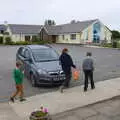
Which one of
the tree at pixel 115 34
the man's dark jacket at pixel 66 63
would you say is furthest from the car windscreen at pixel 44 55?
the tree at pixel 115 34

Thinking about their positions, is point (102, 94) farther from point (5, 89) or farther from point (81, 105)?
point (5, 89)

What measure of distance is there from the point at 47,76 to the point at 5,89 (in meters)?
1.86

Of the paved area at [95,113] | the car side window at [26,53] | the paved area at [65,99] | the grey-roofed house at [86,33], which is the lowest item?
the paved area at [95,113]

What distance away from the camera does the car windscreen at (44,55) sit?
11.6 metres

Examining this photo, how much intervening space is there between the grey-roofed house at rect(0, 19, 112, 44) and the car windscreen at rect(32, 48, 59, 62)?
42.1 meters

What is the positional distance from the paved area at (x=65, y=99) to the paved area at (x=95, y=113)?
12cm

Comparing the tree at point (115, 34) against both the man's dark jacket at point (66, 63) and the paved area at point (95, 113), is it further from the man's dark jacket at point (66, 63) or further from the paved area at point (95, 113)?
the paved area at point (95, 113)

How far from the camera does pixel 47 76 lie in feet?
34.0

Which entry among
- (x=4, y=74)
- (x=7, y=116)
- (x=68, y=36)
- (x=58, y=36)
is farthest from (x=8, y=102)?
(x=58, y=36)

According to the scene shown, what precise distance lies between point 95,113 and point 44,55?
16.9ft

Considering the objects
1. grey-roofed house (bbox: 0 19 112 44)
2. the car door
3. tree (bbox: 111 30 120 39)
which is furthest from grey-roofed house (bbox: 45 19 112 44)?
the car door

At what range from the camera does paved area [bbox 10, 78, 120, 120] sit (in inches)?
311

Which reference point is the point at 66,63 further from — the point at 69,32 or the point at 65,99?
the point at 69,32

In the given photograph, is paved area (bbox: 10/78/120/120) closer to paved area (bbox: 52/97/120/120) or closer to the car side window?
paved area (bbox: 52/97/120/120)
